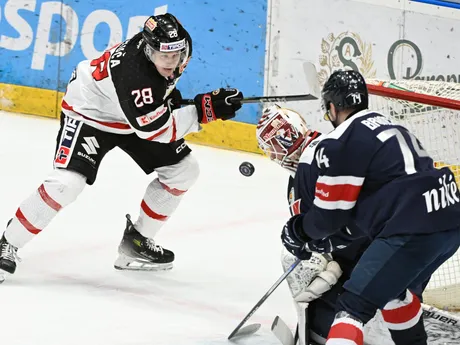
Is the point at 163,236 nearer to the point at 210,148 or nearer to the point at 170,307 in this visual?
the point at 170,307

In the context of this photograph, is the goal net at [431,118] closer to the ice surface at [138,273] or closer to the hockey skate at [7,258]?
the ice surface at [138,273]

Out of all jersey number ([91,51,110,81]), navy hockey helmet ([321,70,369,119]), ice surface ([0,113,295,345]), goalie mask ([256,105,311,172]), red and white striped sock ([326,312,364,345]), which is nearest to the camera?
red and white striped sock ([326,312,364,345])

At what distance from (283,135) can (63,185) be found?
0.91m

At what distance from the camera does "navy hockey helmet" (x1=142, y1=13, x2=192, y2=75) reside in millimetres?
3490

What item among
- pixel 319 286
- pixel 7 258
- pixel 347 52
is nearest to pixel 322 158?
pixel 319 286

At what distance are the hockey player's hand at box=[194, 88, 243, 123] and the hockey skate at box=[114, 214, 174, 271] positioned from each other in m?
0.64

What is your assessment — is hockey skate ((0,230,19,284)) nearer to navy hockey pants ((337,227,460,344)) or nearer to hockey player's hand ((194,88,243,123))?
hockey player's hand ((194,88,243,123))

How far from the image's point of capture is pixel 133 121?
11.8ft

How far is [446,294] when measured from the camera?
137 inches

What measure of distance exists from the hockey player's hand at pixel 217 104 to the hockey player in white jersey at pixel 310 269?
0.46 meters

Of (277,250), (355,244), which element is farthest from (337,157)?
(277,250)

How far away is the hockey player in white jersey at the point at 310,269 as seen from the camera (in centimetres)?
302

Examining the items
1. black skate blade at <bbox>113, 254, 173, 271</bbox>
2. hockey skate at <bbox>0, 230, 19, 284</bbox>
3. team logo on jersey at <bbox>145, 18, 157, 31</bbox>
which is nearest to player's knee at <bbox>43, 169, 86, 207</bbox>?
hockey skate at <bbox>0, 230, 19, 284</bbox>

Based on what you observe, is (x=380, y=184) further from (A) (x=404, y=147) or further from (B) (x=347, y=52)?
(B) (x=347, y=52)
